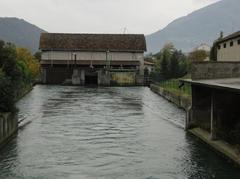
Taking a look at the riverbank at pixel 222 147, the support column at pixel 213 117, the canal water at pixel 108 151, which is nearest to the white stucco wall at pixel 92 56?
the canal water at pixel 108 151

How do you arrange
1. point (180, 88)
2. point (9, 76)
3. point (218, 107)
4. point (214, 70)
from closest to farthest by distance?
point (218, 107) → point (214, 70) → point (9, 76) → point (180, 88)

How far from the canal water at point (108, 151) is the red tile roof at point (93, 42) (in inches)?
2241

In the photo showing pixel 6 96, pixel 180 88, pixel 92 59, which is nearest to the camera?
pixel 6 96

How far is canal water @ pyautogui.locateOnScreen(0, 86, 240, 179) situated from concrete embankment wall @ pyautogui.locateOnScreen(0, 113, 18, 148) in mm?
453

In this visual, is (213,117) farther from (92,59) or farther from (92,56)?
(92,56)

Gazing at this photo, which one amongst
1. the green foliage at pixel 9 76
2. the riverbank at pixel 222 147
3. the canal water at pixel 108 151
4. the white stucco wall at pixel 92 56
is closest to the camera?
the canal water at pixel 108 151

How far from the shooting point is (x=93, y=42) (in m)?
90.9

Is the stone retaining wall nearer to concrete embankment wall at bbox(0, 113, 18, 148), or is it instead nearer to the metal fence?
concrete embankment wall at bbox(0, 113, 18, 148)

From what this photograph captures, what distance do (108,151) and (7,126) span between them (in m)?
6.11

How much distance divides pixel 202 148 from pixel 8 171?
367 inches

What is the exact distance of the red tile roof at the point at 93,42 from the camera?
89250 millimetres

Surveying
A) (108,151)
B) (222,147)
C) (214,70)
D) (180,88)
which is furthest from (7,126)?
(180,88)

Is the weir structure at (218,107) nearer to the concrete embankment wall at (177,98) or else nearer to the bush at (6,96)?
the concrete embankment wall at (177,98)

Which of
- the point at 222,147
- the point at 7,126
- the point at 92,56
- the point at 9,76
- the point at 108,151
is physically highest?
the point at 92,56
